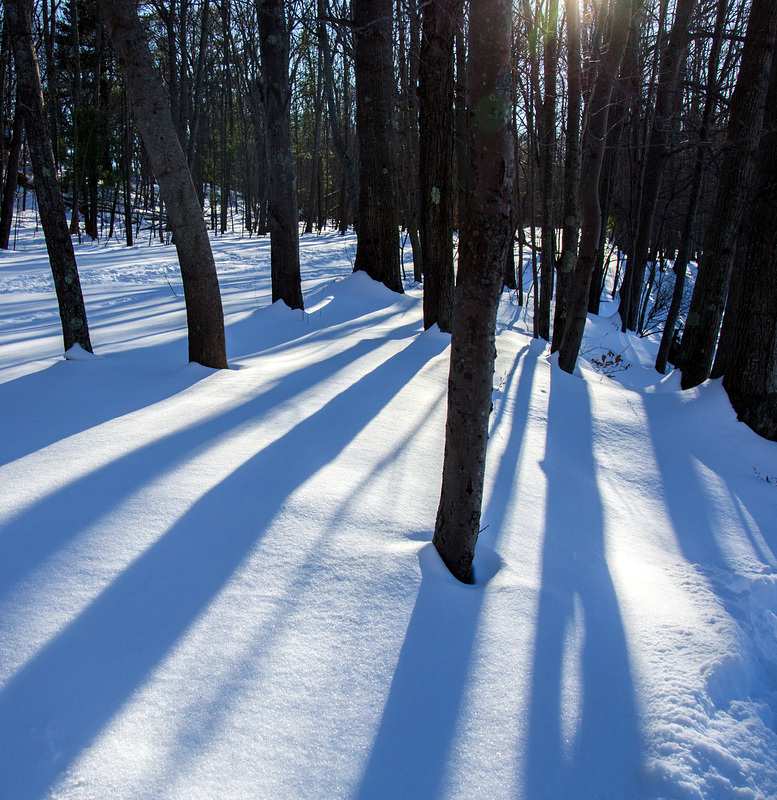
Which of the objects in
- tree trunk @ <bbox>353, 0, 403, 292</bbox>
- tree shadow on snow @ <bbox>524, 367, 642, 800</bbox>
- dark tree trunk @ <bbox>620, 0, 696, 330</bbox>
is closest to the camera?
tree shadow on snow @ <bbox>524, 367, 642, 800</bbox>

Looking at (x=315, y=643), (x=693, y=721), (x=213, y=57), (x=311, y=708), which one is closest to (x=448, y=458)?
(x=315, y=643)

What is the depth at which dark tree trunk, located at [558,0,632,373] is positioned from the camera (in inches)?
214

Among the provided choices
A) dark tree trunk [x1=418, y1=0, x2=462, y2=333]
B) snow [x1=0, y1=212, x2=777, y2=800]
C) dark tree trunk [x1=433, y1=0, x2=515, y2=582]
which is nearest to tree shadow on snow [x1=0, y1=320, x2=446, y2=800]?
snow [x1=0, y1=212, x2=777, y2=800]

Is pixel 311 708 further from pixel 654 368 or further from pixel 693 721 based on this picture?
pixel 654 368

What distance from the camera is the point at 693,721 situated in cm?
185

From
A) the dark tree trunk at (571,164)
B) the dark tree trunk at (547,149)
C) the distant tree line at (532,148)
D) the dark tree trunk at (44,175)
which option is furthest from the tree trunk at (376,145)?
the dark tree trunk at (44,175)

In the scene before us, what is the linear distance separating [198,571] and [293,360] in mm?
3390

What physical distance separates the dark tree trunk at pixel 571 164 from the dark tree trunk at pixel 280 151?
3.45 m

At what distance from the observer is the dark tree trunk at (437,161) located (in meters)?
5.72

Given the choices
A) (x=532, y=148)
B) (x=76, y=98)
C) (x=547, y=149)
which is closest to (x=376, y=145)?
(x=547, y=149)

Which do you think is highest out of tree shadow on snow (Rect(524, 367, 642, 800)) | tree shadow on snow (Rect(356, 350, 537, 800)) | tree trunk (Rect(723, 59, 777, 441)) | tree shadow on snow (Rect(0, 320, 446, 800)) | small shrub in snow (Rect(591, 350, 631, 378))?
tree trunk (Rect(723, 59, 777, 441))

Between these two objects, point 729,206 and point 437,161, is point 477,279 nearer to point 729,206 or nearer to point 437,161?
point 437,161

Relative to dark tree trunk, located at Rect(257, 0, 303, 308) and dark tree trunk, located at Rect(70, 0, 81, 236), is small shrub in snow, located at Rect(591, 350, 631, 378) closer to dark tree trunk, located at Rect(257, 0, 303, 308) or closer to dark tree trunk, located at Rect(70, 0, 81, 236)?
dark tree trunk, located at Rect(257, 0, 303, 308)

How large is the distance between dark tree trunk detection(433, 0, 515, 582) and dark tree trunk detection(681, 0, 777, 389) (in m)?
4.98
